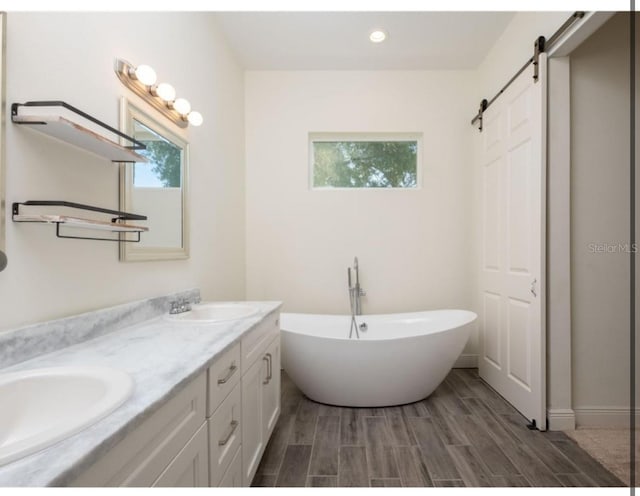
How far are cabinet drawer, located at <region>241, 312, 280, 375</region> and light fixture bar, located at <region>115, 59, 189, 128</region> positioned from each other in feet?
4.08

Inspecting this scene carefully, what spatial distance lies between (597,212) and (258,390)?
7.61ft

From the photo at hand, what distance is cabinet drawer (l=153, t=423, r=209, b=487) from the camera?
32.7 inches

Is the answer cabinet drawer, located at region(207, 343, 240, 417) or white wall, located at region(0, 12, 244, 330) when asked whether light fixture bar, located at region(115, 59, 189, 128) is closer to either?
white wall, located at region(0, 12, 244, 330)

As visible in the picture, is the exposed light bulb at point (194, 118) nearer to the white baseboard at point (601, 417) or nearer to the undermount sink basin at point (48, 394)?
the undermount sink basin at point (48, 394)

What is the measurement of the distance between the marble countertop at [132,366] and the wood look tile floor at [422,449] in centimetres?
85

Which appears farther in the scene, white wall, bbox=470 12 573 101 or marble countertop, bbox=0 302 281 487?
white wall, bbox=470 12 573 101

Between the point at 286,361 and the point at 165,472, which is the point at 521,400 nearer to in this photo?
the point at 286,361

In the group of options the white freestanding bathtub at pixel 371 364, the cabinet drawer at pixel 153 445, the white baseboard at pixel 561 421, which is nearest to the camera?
the cabinet drawer at pixel 153 445

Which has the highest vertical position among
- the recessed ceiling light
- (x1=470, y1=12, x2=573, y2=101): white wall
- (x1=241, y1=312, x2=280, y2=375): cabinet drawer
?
the recessed ceiling light

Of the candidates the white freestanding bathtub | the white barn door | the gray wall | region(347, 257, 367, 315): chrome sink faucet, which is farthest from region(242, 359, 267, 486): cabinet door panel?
the gray wall

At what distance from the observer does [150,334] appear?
1329mm

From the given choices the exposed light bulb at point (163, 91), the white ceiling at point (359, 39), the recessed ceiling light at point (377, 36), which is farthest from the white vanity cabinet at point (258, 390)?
the recessed ceiling light at point (377, 36)

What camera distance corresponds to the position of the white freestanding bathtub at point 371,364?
7.63 ft

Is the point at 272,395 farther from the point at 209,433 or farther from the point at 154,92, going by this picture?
the point at 154,92
